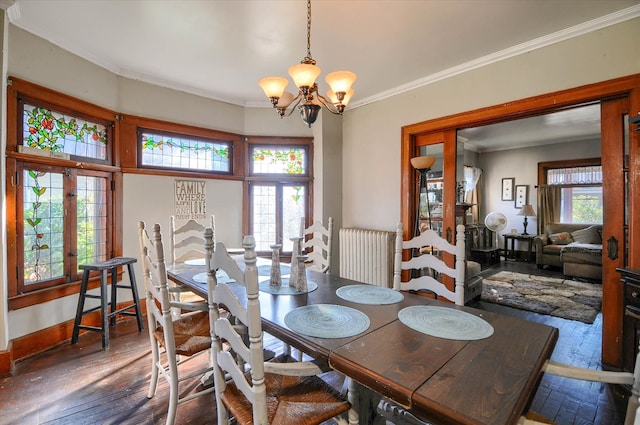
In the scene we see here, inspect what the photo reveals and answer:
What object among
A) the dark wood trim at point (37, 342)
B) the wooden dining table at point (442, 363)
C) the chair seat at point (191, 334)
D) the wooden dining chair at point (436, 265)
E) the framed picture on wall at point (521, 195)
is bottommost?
the dark wood trim at point (37, 342)

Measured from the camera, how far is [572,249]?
5.05 metres

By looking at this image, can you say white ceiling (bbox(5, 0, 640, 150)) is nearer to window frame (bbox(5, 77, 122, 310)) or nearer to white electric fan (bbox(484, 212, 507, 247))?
window frame (bbox(5, 77, 122, 310))

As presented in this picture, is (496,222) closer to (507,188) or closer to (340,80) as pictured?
(507,188)

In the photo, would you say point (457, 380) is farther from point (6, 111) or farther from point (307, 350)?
point (6, 111)

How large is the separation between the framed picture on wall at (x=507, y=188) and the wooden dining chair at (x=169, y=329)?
7366mm

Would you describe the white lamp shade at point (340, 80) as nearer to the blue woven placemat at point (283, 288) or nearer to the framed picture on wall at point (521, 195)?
the blue woven placemat at point (283, 288)

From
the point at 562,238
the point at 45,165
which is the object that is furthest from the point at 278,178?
the point at 562,238

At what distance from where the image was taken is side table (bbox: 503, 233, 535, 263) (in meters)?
6.40

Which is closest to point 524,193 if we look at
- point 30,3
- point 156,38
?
point 156,38

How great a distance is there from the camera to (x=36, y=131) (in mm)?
2561

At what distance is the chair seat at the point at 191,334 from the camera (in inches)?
68.8

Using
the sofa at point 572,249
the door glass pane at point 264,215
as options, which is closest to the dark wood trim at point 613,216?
the sofa at point 572,249

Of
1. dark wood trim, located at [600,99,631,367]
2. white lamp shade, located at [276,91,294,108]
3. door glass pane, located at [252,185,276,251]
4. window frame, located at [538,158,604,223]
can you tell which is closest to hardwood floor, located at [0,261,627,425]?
dark wood trim, located at [600,99,631,367]

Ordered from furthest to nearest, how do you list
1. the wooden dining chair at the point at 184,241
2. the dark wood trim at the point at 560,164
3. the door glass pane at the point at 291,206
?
the dark wood trim at the point at 560,164 → the door glass pane at the point at 291,206 → the wooden dining chair at the point at 184,241
